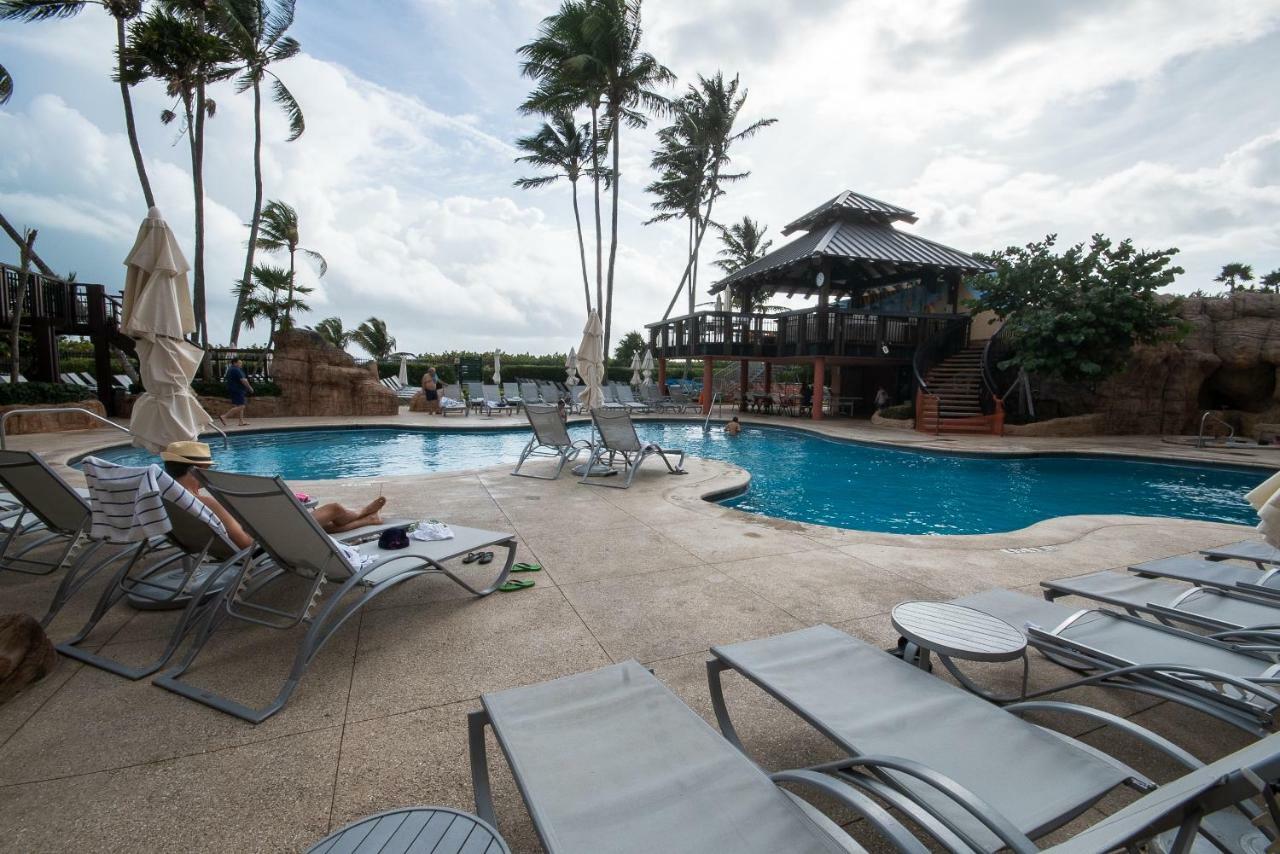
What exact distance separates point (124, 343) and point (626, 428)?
14.8 meters

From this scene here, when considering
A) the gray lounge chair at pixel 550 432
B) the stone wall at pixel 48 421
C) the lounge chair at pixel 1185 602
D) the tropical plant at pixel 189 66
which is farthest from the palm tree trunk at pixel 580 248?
the lounge chair at pixel 1185 602

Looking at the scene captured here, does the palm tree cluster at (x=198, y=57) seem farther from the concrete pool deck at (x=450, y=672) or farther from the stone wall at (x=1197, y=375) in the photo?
the stone wall at (x=1197, y=375)

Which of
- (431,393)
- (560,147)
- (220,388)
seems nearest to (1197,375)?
(431,393)

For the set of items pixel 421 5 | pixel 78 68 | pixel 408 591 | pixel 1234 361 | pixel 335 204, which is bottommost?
pixel 408 591

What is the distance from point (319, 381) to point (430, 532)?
557 inches

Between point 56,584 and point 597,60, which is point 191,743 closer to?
point 56,584

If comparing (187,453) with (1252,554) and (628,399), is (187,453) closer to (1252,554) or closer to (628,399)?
(1252,554)

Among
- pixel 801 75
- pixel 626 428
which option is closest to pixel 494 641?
pixel 626 428

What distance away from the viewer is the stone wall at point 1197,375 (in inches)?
523

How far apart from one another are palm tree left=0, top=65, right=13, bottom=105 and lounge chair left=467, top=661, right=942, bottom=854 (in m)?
19.6

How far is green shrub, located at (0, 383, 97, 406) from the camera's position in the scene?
36.7ft

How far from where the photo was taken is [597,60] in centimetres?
1725

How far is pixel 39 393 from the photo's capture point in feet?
38.4

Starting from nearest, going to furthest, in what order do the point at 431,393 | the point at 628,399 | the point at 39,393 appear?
1. the point at 39,393
2. the point at 431,393
3. the point at 628,399
